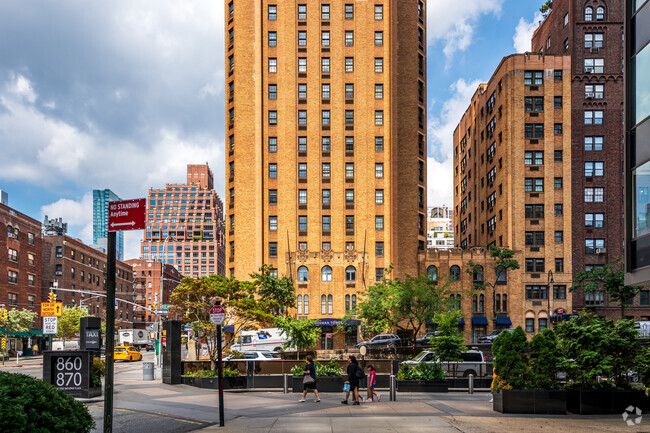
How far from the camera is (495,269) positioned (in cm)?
Answer: 7650

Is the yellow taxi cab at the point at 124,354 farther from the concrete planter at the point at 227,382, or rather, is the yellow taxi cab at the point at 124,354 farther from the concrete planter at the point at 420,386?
the concrete planter at the point at 420,386

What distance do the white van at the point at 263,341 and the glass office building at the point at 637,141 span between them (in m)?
31.8

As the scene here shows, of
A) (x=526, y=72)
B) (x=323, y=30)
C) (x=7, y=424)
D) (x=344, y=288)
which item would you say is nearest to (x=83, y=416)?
(x=7, y=424)

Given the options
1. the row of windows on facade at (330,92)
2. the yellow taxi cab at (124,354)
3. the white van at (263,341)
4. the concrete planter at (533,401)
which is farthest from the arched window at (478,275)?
the concrete planter at (533,401)

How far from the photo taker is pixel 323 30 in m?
76.9

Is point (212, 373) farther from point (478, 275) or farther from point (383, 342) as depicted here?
point (478, 275)

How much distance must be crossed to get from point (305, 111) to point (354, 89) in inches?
271

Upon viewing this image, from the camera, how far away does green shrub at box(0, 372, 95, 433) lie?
8.56m

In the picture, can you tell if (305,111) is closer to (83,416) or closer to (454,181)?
(454,181)

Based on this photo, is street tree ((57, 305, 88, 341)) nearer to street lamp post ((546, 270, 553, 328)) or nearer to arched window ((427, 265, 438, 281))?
arched window ((427, 265, 438, 281))

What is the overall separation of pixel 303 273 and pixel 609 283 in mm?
35490

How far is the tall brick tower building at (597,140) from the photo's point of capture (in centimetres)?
7606

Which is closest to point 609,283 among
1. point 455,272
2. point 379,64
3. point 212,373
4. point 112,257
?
point 455,272

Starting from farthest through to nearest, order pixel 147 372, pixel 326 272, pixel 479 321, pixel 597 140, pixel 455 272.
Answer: pixel 597 140, pixel 455 272, pixel 479 321, pixel 326 272, pixel 147 372
